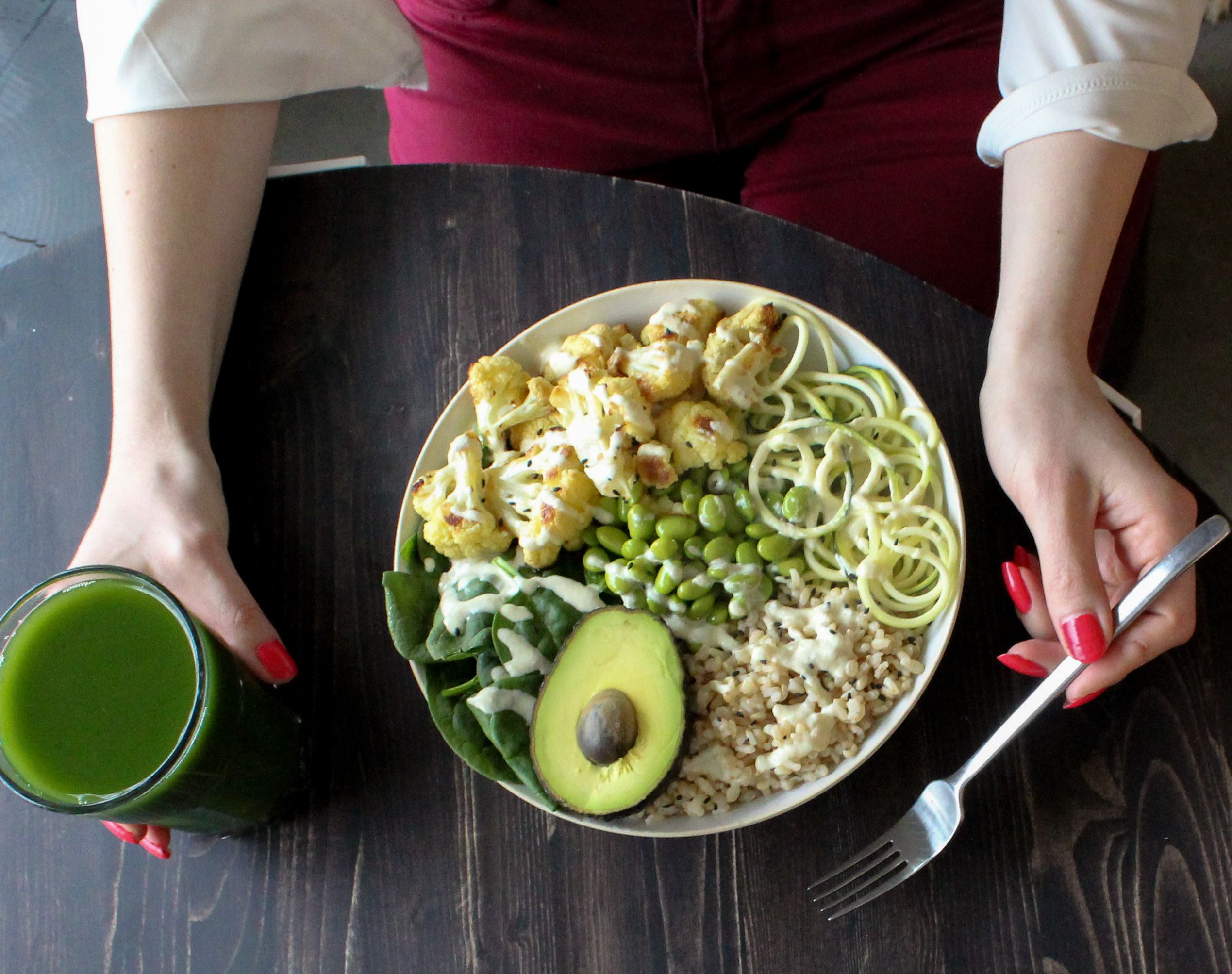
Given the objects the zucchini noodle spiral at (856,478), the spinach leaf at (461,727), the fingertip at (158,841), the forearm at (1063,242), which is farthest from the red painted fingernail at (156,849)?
the forearm at (1063,242)

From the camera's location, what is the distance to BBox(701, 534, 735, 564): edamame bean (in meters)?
1.03

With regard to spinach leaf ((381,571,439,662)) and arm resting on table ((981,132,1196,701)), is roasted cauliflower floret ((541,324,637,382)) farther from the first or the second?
arm resting on table ((981,132,1196,701))

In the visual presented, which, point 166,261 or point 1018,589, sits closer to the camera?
point 1018,589

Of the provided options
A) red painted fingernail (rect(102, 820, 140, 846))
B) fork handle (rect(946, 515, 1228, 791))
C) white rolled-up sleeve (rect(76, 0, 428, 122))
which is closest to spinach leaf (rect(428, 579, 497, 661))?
red painted fingernail (rect(102, 820, 140, 846))

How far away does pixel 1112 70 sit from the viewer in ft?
3.53

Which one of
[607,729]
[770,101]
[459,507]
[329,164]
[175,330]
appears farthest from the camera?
[329,164]

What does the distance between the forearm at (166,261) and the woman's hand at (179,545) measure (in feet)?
0.12

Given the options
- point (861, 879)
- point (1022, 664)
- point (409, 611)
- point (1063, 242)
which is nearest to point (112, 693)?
point (409, 611)

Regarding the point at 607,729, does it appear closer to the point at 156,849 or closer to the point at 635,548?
the point at 635,548

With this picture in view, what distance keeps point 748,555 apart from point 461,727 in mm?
372

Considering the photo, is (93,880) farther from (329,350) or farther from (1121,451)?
(1121,451)

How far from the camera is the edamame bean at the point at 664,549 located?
40.2 inches

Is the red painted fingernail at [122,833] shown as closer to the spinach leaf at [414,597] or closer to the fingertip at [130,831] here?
the fingertip at [130,831]

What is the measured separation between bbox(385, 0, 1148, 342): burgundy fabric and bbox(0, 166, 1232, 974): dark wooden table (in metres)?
0.23
